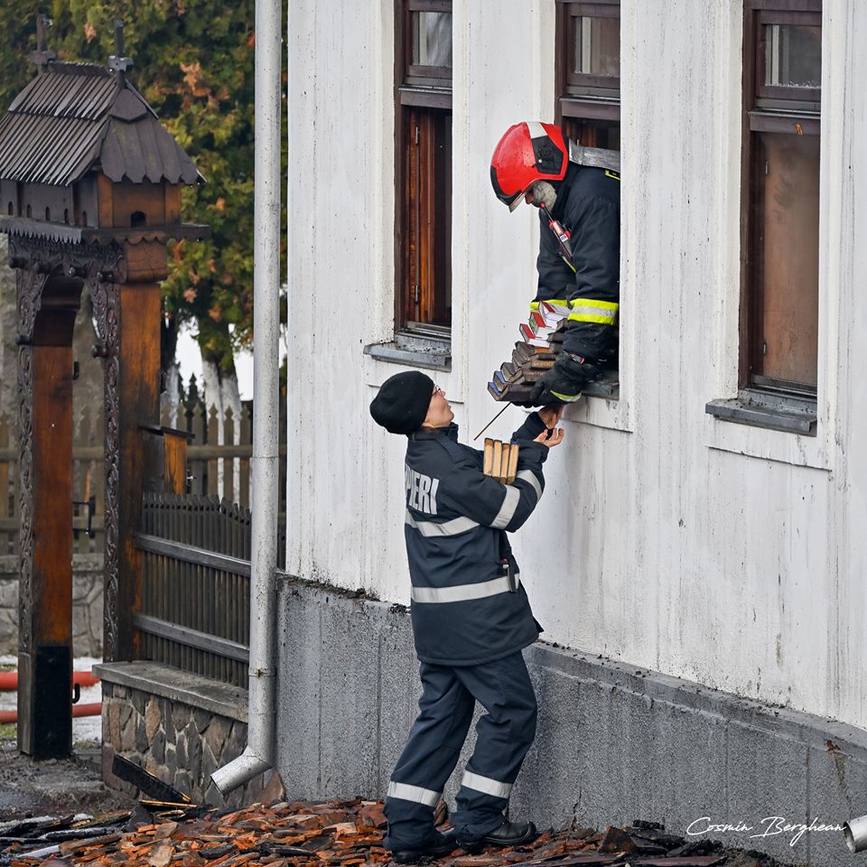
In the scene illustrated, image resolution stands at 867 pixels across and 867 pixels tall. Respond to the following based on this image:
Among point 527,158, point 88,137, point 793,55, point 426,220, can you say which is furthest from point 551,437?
point 88,137

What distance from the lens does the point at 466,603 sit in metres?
8.26

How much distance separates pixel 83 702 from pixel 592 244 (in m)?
6.60

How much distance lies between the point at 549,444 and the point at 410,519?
58 centimetres

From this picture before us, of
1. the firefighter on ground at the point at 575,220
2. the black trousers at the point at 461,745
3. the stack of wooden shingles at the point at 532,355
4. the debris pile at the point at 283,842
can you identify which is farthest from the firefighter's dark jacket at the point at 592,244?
the debris pile at the point at 283,842

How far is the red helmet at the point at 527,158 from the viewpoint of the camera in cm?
822

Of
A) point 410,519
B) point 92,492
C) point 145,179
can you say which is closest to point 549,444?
point 410,519

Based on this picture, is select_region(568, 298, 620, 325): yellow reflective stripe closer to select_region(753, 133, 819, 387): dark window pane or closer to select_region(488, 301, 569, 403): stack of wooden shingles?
select_region(488, 301, 569, 403): stack of wooden shingles

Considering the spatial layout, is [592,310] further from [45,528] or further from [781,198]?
[45,528]

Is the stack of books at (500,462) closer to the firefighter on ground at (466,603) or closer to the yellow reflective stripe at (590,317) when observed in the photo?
the firefighter on ground at (466,603)

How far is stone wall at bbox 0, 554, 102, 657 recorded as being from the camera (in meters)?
15.1

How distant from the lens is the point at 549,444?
8336 millimetres

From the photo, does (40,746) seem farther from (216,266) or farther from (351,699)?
(216,266)

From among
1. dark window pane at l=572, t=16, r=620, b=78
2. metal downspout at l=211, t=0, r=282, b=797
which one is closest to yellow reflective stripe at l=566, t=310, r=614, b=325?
dark window pane at l=572, t=16, r=620, b=78

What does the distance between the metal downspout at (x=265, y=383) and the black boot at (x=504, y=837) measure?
2.30m
